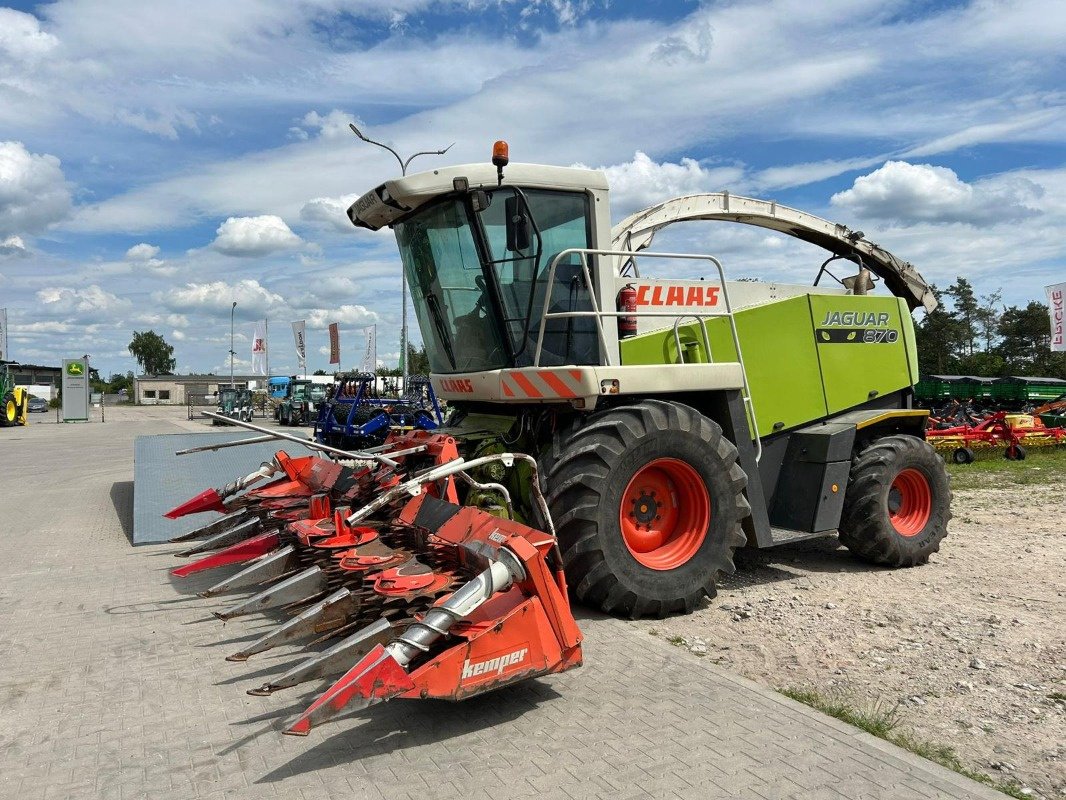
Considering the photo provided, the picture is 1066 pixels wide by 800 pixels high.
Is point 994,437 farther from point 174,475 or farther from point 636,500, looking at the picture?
point 174,475

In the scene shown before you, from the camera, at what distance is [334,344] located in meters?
33.5

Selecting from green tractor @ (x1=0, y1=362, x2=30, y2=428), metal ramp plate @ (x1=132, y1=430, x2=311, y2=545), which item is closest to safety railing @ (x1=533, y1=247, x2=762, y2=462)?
metal ramp plate @ (x1=132, y1=430, x2=311, y2=545)

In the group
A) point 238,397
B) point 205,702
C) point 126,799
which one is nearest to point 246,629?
point 205,702

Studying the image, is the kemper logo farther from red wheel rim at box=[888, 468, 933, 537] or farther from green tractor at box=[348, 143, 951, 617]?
red wheel rim at box=[888, 468, 933, 537]

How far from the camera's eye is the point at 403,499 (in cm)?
508

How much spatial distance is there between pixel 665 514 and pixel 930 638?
172 centimetres

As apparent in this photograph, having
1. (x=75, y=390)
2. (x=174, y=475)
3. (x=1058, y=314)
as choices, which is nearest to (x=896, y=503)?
(x=174, y=475)

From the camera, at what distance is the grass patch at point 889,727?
10.2 feet

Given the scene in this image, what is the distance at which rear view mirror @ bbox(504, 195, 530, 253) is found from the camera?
17.1ft

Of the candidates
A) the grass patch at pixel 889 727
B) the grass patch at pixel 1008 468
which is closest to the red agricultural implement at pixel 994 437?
the grass patch at pixel 1008 468

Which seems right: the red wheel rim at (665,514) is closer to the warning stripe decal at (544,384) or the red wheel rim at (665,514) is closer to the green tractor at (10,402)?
the warning stripe decal at (544,384)

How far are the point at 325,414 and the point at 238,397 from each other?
54.0 feet

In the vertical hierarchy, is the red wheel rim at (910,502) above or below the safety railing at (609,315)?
below

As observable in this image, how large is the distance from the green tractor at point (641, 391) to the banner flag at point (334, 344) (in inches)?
1073
